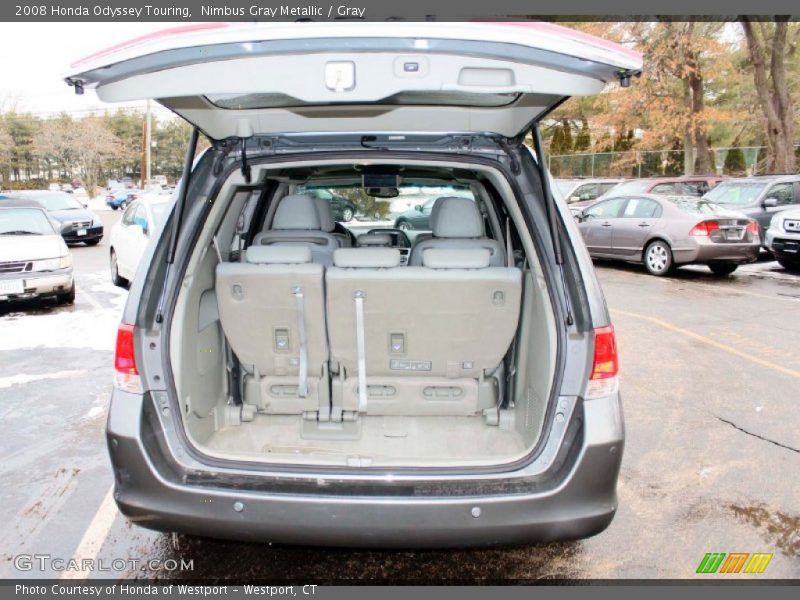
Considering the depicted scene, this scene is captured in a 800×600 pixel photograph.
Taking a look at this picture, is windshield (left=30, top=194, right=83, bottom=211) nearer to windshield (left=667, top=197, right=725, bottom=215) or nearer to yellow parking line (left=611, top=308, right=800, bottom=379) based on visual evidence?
windshield (left=667, top=197, right=725, bottom=215)

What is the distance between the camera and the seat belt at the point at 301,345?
3160 mm

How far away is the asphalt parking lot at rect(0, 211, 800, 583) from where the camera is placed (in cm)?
293

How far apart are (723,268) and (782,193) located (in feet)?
10.3

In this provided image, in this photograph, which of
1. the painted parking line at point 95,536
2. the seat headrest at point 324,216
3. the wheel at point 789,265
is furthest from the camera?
the wheel at point 789,265

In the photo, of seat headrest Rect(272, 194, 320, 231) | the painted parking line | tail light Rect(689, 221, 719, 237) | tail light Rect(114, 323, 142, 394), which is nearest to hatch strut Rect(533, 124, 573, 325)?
seat headrest Rect(272, 194, 320, 231)

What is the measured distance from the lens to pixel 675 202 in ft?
36.1

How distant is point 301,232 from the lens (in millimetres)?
3709

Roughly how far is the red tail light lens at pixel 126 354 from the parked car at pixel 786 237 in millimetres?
10981

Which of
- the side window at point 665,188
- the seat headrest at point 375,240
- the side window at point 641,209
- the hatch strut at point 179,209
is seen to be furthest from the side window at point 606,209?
the hatch strut at point 179,209

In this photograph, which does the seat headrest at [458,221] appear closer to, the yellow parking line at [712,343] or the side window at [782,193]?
the yellow parking line at [712,343]

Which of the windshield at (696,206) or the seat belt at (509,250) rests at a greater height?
the windshield at (696,206)

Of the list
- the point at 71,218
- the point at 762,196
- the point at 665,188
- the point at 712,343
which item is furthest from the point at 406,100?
the point at 71,218

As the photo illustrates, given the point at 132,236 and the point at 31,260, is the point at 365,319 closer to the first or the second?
the point at 31,260

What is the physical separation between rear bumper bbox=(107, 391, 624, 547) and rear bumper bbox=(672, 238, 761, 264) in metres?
8.78
